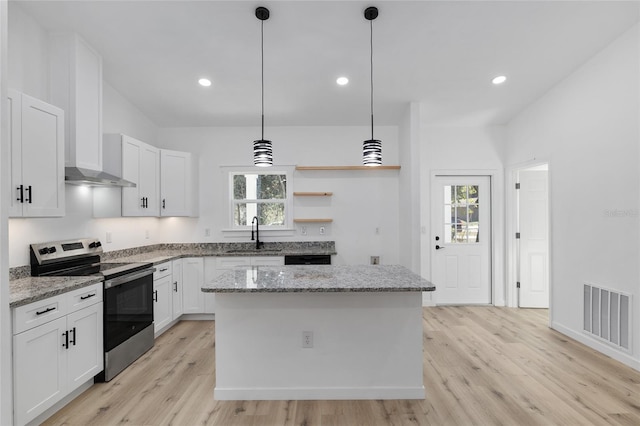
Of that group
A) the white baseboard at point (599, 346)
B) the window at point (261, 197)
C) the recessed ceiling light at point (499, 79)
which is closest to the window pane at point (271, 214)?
the window at point (261, 197)

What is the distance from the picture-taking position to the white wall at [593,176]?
9.34ft

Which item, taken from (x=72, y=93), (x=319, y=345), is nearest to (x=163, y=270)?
(x=72, y=93)

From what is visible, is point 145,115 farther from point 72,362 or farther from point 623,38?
point 623,38

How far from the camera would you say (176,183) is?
14.1 feet

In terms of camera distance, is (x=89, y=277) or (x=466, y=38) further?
(x=466, y=38)

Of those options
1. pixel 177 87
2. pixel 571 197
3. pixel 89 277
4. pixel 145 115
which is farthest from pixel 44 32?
pixel 571 197

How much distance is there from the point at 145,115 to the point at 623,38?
5.47 metres

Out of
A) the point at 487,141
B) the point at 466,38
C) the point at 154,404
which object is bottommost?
the point at 154,404

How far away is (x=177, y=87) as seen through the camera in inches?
148

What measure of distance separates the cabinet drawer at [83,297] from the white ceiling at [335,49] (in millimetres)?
2317

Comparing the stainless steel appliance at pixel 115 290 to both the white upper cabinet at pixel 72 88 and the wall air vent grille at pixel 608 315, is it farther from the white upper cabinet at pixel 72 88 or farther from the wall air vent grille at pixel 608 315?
the wall air vent grille at pixel 608 315

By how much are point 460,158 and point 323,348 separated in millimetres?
3699

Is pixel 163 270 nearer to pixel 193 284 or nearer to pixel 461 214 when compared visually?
pixel 193 284

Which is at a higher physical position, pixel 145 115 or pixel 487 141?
pixel 145 115
